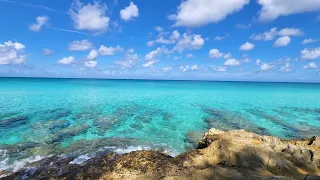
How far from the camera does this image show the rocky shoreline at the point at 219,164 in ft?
23.2

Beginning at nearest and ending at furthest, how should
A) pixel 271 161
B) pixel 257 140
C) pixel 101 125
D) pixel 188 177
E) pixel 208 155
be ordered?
pixel 188 177 → pixel 271 161 → pixel 208 155 → pixel 257 140 → pixel 101 125

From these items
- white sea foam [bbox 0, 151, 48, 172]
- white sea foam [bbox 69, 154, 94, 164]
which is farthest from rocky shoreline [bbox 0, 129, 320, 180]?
white sea foam [bbox 0, 151, 48, 172]

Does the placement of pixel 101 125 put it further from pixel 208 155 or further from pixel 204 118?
pixel 208 155

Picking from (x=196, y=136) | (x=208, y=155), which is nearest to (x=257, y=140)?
(x=208, y=155)

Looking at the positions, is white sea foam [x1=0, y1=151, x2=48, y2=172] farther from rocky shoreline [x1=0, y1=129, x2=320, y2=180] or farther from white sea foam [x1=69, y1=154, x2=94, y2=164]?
rocky shoreline [x1=0, y1=129, x2=320, y2=180]

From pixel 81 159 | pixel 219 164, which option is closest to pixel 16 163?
pixel 81 159

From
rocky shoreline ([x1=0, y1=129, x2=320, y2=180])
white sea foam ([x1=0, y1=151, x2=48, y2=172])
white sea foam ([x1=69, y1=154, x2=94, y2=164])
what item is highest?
rocky shoreline ([x1=0, y1=129, x2=320, y2=180])

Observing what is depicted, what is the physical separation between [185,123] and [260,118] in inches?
380

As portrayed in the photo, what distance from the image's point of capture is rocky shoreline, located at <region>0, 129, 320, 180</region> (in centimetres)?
706

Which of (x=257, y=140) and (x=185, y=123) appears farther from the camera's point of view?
(x=185, y=123)

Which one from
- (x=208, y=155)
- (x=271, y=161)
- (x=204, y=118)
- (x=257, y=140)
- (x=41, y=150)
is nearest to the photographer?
(x=271, y=161)

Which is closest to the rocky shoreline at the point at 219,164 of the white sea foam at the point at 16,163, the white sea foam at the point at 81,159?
the white sea foam at the point at 81,159

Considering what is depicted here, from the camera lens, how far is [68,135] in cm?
1762

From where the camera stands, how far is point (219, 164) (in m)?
8.12
